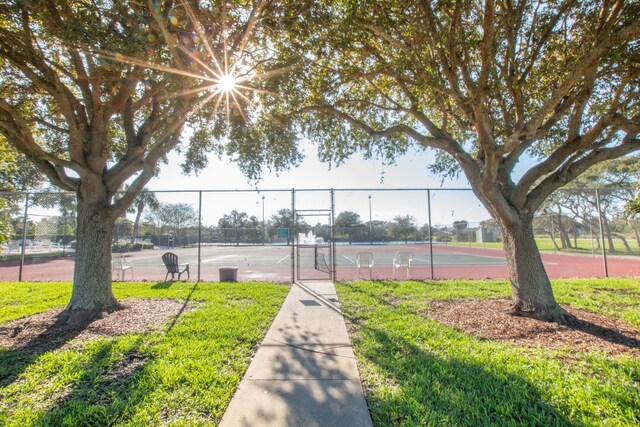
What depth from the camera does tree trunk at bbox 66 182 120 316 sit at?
5531mm

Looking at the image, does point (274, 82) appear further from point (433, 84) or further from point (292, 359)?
point (292, 359)

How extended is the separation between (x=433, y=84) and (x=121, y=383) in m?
5.62

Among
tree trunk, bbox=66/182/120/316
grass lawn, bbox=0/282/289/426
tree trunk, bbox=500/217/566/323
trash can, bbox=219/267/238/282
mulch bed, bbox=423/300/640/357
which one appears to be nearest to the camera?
grass lawn, bbox=0/282/289/426

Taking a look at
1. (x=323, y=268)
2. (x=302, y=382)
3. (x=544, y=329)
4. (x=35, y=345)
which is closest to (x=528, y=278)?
(x=544, y=329)

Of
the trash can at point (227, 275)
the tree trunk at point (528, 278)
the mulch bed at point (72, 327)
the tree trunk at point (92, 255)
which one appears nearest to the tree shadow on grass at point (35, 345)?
the mulch bed at point (72, 327)

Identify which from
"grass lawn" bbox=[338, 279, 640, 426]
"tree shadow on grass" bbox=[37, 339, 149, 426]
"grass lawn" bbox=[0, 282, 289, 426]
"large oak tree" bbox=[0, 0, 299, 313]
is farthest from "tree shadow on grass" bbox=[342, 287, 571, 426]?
"large oak tree" bbox=[0, 0, 299, 313]

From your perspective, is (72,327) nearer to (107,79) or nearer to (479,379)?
(107,79)

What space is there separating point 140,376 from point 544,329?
19.0 ft

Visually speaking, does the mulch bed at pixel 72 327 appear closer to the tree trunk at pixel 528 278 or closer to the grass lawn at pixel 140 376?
the grass lawn at pixel 140 376

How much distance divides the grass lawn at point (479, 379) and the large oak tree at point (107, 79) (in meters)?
5.09

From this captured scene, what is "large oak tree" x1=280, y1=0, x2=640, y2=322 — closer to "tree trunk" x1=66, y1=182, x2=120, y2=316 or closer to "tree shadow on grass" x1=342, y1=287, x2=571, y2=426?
"tree shadow on grass" x1=342, y1=287, x2=571, y2=426

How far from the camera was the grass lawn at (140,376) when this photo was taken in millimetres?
2568

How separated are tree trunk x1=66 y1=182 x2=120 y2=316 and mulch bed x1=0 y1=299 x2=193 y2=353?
0.36 metres

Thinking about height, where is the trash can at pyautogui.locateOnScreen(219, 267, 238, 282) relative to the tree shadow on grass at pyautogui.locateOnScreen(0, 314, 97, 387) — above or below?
above
